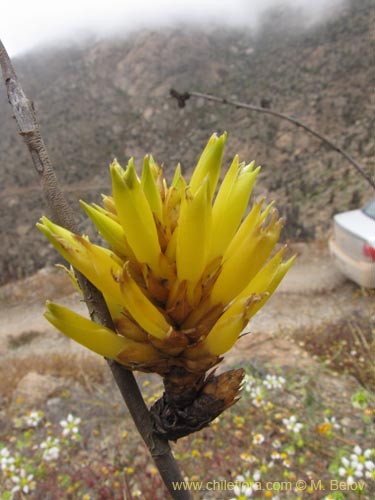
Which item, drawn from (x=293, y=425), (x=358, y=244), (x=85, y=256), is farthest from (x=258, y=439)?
(x=358, y=244)

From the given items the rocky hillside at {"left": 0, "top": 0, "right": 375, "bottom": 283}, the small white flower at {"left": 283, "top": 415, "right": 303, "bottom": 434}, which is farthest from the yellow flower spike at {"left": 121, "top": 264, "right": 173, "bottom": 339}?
the rocky hillside at {"left": 0, "top": 0, "right": 375, "bottom": 283}

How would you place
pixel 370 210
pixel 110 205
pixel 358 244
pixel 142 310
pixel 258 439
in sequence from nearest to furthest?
pixel 142 310, pixel 110 205, pixel 258 439, pixel 358 244, pixel 370 210

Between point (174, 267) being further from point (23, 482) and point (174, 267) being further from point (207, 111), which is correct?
point (207, 111)

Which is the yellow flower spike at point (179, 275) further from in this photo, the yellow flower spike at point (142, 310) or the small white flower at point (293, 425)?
the small white flower at point (293, 425)

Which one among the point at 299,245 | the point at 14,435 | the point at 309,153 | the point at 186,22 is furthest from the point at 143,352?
the point at 186,22

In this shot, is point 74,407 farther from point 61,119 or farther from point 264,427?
point 61,119

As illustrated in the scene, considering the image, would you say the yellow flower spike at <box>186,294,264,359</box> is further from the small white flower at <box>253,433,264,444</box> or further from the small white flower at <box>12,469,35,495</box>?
the small white flower at <box>12,469,35,495</box>
